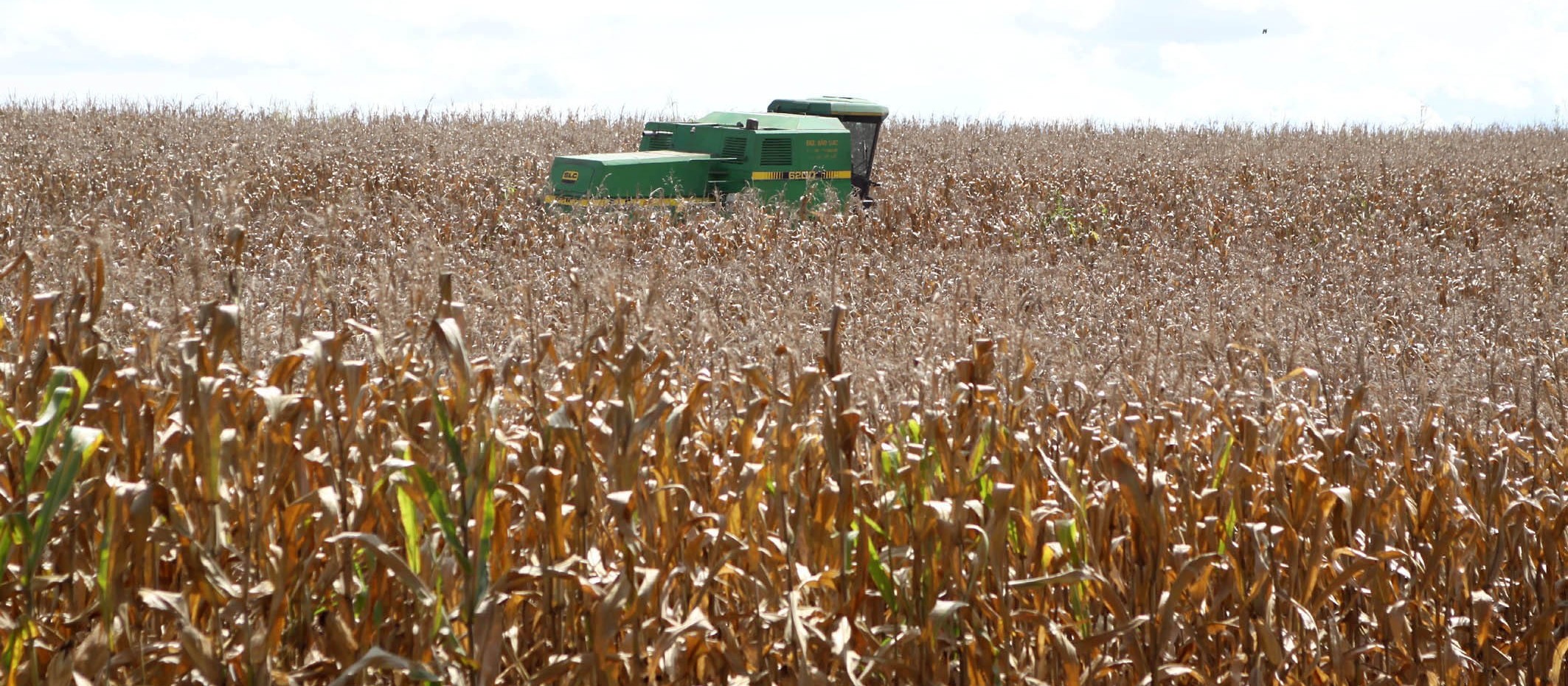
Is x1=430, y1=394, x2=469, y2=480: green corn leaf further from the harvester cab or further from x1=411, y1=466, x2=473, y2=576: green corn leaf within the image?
the harvester cab

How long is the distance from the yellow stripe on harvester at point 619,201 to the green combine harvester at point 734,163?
1 cm

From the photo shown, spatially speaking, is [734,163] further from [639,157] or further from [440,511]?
[440,511]

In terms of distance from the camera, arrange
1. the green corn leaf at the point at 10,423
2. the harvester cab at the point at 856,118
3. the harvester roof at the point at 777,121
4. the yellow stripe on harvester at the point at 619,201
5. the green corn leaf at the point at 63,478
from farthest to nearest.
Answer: the harvester cab at the point at 856,118
the harvester roof at the point at 777,121
the yellow stripe on harvester at the point at 619,201
the green corn leaf at the point at 10,423
the green corn leaf at the point at 63,478

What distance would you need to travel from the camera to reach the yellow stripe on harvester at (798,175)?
428 inches

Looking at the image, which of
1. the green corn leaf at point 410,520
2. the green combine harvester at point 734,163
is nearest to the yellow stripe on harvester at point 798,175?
the green combine harvester at point 734,163

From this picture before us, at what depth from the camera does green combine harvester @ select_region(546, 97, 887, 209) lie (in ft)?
33.1

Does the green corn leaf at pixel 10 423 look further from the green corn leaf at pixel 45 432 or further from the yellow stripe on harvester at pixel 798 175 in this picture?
the yellow stripe on harvester at pixel 798 175

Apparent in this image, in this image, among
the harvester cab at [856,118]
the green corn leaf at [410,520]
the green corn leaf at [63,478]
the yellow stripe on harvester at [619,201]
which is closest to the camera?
the green corn leaf at [63,478]

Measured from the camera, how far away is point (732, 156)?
1095cm

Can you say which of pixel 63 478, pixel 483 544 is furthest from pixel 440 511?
pixel 63 478

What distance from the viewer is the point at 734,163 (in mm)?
10883

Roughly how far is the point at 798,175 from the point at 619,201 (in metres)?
1.99

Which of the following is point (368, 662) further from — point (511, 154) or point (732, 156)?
point (511, 154)

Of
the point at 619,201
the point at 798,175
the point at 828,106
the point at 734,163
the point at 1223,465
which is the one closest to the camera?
the point at 1223,465
